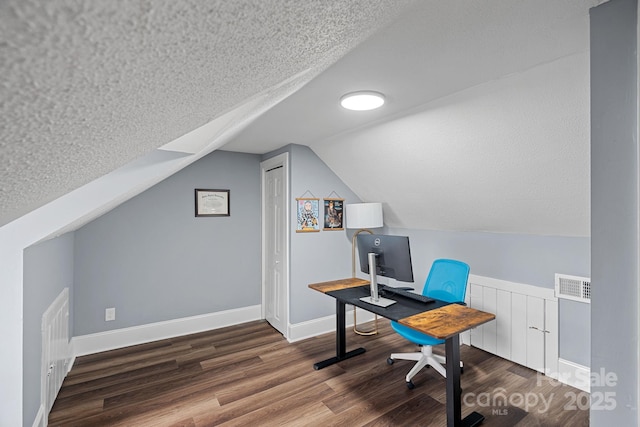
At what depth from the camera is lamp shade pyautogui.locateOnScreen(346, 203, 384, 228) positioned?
11.3 ft

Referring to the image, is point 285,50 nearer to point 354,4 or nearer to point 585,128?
point 354,4

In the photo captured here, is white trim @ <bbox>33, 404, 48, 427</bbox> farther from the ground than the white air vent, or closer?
closer

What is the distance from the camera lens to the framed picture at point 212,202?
3.65 metres

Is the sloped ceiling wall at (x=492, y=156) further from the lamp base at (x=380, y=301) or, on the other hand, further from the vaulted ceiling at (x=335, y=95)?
the lamp base at (x=380, y=301)

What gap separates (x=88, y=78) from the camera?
0.84 ft

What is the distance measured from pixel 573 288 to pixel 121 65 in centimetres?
320

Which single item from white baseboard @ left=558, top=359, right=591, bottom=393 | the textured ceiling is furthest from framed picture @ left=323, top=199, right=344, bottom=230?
the textured ceiling

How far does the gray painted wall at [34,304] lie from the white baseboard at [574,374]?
11.9ft

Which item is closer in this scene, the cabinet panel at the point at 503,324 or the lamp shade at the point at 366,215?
the cabinet panel at the point at 503,324

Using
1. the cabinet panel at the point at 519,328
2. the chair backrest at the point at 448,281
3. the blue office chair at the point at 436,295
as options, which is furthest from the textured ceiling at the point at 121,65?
the cabinet panel at the point at 519,328

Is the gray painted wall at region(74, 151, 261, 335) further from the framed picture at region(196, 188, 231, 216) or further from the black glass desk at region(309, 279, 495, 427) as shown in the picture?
the black glass desk at region(309, 279, 495, 427)

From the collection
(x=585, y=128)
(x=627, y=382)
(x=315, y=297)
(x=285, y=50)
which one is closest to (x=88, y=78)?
(x=285, y=50)

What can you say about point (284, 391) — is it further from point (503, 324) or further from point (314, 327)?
point (503, 324)

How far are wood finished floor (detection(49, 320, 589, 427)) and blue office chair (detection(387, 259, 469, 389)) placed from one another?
124 mm
